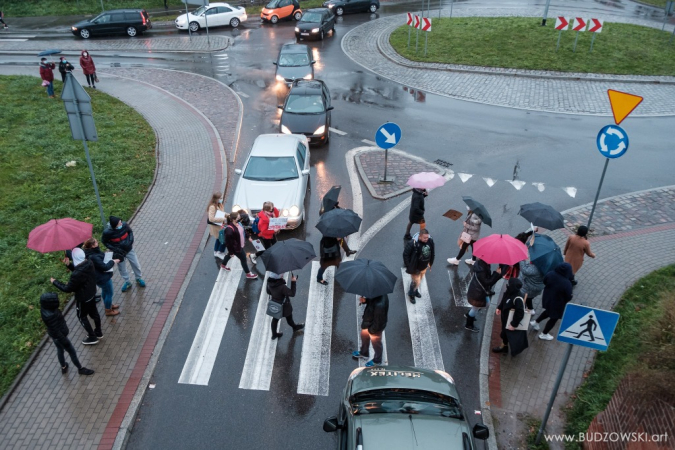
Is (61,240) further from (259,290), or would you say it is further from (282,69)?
(282,69)

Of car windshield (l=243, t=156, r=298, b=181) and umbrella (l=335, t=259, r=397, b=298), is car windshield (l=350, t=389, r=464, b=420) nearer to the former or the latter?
umbrella (l=335, t=259, r=397, b=298)

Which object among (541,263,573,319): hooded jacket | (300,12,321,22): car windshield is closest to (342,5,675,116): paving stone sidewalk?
(300,12,321,22): car windshield

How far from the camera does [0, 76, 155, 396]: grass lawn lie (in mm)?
9656

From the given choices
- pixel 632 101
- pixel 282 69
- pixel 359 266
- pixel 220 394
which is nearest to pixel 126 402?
pixel 220 394

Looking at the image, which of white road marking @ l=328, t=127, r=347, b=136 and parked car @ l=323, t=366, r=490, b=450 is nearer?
parked car @ l=323, t=366, r=490, b=450

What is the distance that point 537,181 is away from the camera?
14742mm

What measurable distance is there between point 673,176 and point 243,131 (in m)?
13.8

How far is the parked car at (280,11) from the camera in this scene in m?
33.3

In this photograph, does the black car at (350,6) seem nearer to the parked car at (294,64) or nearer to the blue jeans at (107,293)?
the parked car at (294,64)

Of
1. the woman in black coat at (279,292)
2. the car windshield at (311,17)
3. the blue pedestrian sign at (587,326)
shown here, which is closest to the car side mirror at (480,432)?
the blue pedestrian sign at (587,326)

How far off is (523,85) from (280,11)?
59.7 ft

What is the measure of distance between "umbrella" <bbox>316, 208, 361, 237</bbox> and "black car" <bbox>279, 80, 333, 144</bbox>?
22.4 ft

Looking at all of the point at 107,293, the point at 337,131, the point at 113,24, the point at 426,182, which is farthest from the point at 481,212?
the point at 113,24

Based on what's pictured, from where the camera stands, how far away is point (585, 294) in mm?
10359
